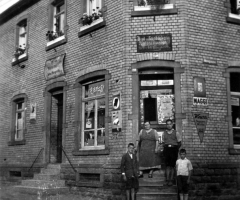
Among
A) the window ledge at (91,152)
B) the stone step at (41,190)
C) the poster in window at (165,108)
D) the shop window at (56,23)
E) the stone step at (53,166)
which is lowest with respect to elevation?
the stone step at (41,190)

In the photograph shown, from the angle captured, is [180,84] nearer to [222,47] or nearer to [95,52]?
[222,47]

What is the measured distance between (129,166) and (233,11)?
6.41 m

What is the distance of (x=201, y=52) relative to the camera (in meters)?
11.1

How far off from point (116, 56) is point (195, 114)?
302 centimetres

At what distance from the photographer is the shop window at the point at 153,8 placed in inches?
437

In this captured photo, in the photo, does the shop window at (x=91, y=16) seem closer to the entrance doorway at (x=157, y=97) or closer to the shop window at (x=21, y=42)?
the entrance doorway at (x=157, y=97)

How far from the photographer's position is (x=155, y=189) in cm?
1009

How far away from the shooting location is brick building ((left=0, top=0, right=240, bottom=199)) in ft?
35.2

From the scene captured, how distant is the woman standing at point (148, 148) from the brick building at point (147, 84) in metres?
0.37

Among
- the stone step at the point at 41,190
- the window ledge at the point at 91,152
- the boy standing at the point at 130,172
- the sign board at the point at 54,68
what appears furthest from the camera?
the sign board at the point at 54,68

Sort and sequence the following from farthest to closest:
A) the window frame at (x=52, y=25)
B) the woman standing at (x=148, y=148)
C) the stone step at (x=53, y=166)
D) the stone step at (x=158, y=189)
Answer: the window frame at (x=52, y=25) < the stone step at (x=53, y=166) < the woman standing at (x=148, y=148) < the stone step at (x=158, y=189)

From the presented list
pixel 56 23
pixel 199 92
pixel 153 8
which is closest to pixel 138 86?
pixel 199 92

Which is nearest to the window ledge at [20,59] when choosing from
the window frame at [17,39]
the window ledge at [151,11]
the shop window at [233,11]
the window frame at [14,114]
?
the window frame at [17,39]

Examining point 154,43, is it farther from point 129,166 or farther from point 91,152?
point 91,152
